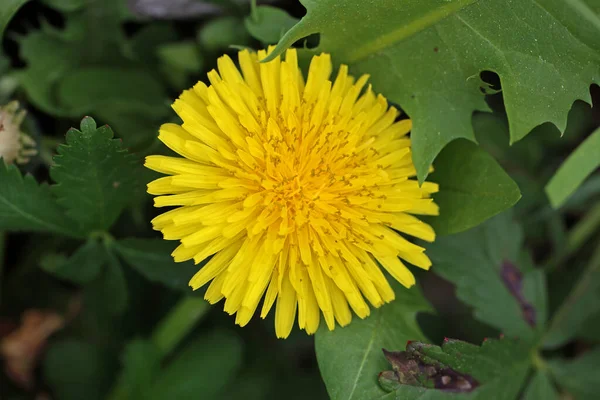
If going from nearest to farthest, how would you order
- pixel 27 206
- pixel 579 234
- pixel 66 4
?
pixel 27 206, pixel 66 4, pixel 579 234

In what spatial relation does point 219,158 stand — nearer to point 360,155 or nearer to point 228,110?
point 228,110

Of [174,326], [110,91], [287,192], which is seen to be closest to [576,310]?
[287,192]

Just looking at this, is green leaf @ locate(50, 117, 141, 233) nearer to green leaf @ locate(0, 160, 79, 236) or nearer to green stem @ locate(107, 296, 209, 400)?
green leaf @ locate(0, 160, 79, 236)

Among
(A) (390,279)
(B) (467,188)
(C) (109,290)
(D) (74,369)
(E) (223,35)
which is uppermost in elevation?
(B) (467,188)

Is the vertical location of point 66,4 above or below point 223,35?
below

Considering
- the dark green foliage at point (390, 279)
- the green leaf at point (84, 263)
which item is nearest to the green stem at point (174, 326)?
the dark green foliage at point (390, 279)

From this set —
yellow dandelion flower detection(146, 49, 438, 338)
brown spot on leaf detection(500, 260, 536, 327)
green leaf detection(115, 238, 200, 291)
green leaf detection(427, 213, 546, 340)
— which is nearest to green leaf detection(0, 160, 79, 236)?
green leaf detection(115, 238, 200, 291)

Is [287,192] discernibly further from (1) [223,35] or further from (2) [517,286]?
(2) [517,286]
